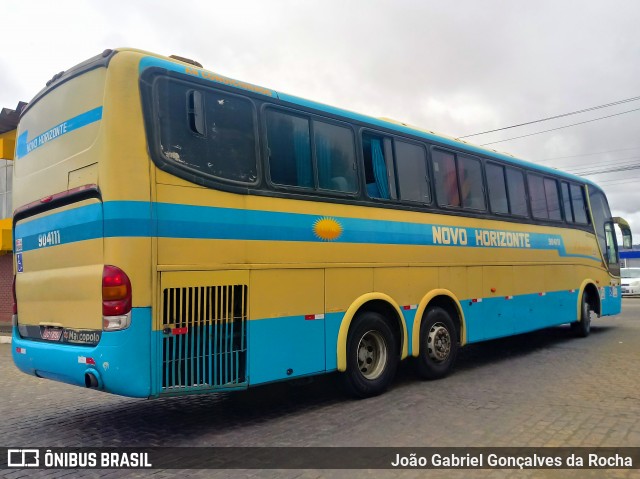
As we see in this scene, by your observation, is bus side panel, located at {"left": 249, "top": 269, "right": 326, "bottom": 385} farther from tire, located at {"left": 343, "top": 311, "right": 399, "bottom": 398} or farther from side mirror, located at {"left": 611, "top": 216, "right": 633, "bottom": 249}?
side mirror, located at {"left": 611, "top": 216, "right": 633, "bottom": 249}

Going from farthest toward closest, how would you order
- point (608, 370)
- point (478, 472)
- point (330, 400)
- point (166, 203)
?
point (608, 370), point (330, 400), point (166, 203), point (478, 472)

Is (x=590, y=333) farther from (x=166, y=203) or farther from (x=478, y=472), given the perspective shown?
(x=166, y=203)

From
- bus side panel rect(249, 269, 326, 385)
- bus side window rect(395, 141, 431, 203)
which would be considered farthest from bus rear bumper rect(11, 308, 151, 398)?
bus side window rect(395, 141, 431, 203)

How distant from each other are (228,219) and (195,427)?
→ 7.18 feet

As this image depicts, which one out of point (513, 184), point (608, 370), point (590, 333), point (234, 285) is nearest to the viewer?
point (234, 285)

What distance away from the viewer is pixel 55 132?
574 cm

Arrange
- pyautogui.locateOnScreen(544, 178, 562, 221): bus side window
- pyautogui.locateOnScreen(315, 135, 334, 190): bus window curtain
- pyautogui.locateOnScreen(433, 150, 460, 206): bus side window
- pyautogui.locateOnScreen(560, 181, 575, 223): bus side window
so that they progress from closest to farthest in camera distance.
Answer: pyautogui.locateOnScreen(315, 135, 334, 190): bus window curtain, pyautogui.locateOnScreen(433, 150, 460, 206): bus side window, pyautogui.locateOnScreen(544, 178, 562, 221): bus side window, pyautogui.locateOnScreen(560, 181, 575, 223): bus side window

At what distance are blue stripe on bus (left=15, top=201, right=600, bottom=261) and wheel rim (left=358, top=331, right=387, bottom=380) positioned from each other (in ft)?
3.99

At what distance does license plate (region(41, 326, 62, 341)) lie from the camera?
5363mm

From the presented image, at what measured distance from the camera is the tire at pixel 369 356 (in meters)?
6.61

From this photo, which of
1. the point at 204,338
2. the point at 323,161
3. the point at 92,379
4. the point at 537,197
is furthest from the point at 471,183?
the point at 92,379

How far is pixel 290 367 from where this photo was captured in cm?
587

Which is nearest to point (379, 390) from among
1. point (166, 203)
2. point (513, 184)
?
point (166, 203)

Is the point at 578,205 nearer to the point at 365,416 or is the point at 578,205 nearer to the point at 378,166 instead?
the point at 378,166
